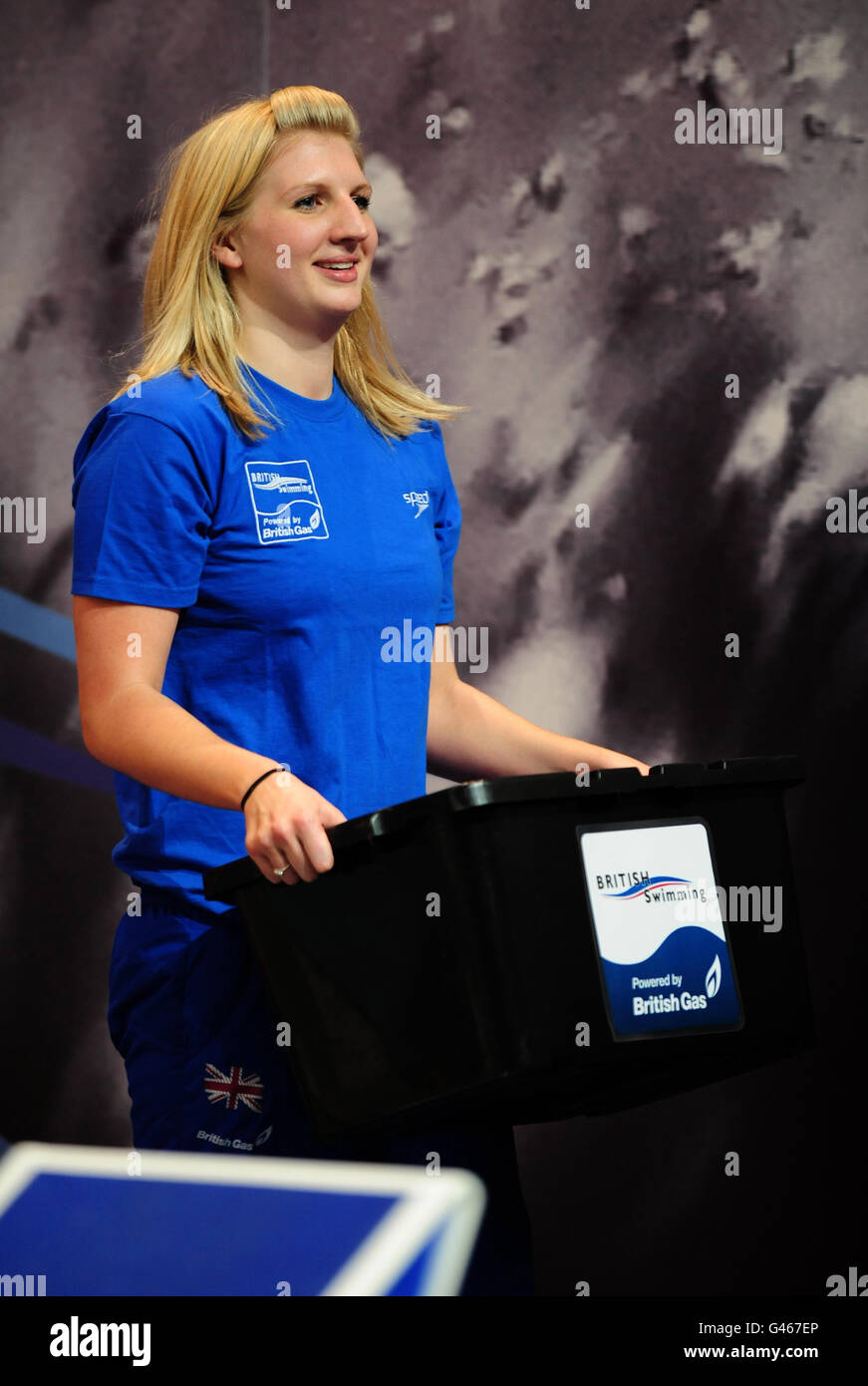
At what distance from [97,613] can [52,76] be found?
1.46m

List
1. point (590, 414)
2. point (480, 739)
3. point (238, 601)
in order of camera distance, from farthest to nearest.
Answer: point (590, 414), point (480, 739), point (238, 601)

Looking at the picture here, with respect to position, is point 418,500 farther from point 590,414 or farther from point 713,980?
point 590,414

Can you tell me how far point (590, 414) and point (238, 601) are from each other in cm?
127

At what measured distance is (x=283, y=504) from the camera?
1586mm

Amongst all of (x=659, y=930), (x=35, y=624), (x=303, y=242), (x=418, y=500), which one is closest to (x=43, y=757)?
(x=35, y=624)

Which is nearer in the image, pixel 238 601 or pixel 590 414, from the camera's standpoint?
pixel 238 601

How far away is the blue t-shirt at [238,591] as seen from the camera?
1534 mm

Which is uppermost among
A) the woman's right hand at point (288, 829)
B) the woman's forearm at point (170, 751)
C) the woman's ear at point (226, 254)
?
the woman's ear at point (226, 254)

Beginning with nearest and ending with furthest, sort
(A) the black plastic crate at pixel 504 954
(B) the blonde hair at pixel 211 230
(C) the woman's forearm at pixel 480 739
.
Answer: (A) the black plastic crate at pixel 504 954
(B) the blonde hair at pixel 211 230
(C) the woman's forearm at pixel 480 739

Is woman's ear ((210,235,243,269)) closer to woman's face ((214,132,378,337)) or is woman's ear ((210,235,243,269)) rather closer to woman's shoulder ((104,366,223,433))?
woman's face ((214,132,378,337))

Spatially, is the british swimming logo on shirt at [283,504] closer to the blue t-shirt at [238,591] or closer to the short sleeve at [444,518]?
the blue t-shirt at [238,591]

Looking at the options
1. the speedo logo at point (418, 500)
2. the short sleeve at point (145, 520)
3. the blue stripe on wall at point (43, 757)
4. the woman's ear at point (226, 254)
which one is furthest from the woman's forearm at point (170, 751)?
the blue stripe on wall at point (43, 757)

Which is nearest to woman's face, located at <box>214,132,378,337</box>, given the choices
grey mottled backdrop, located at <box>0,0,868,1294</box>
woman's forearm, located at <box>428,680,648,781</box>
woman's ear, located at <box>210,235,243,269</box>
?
woman's ear, located at <box>210,235,243,269</box>

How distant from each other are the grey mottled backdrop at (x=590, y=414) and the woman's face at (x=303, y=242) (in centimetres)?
98
